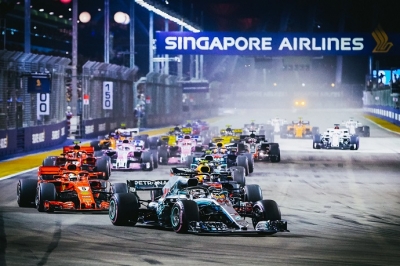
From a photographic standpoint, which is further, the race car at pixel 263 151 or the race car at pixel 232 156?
the race car at pixel 263 151

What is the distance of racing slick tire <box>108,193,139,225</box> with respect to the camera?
52.9 feet

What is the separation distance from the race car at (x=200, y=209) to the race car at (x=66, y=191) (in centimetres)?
114

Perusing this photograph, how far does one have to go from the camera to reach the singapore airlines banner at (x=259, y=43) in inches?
2072

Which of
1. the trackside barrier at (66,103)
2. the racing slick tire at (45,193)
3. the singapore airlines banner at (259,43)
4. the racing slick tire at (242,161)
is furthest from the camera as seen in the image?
the singapore airlines banner at (259,43)

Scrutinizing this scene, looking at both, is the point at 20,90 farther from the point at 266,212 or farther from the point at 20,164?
the point at 266,212

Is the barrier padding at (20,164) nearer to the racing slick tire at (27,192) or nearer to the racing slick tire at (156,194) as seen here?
the racing slick tire at (27,192)

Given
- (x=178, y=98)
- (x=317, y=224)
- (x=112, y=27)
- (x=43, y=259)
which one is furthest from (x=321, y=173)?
(x=112, y=27)

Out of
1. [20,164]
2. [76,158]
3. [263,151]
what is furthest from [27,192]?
[263,151]

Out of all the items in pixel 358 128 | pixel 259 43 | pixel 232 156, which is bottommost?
pixel 358 128

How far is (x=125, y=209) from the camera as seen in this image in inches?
636

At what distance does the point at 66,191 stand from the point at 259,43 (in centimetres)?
3566

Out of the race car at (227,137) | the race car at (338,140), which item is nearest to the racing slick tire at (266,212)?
the race car at (227,137)

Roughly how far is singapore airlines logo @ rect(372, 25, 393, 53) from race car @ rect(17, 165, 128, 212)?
114 ft

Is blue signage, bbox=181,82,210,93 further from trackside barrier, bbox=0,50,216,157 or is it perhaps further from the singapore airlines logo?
the singapore airlines logo
